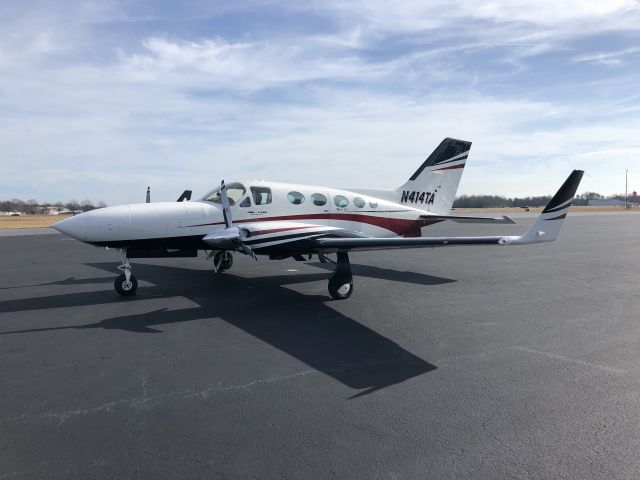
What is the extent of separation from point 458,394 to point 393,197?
1009cm

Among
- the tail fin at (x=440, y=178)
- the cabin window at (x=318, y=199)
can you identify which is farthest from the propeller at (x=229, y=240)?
the tail fin at (x=440, y=178)

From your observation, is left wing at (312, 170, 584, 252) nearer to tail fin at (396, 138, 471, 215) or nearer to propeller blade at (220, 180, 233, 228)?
propeller blade at (220, 180, 233, 228)

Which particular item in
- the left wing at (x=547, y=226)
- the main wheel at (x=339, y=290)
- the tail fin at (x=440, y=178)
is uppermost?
the tail fin at (x=440, y=178)

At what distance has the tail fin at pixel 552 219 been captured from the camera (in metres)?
8.21

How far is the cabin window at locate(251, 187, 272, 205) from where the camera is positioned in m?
11.6

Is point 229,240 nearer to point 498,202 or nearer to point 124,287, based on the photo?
point 124,287

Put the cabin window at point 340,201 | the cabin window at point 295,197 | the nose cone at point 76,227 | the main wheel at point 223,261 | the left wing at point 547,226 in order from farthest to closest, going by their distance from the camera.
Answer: the main wheel at point 223,261 → the cabin window at point 340,201 → the cabin window at point 295,197 → the nose cone at point 76,227 → the left wing at point 547,226

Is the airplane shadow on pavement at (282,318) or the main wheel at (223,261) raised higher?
the main wheel at (223,261)

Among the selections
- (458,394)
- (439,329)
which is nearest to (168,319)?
(439,329)

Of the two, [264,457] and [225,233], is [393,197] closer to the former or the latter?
[225,233]

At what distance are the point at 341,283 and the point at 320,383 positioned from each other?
4.98 m

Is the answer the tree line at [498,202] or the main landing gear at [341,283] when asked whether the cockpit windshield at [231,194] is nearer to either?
the main landing gear at [341,283]

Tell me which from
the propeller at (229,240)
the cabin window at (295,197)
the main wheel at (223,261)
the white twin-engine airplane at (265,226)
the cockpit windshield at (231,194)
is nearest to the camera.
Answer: the white twin-engine airplane at (265,226)

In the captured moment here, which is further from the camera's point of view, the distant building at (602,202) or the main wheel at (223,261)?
the distant building at (602,202)
